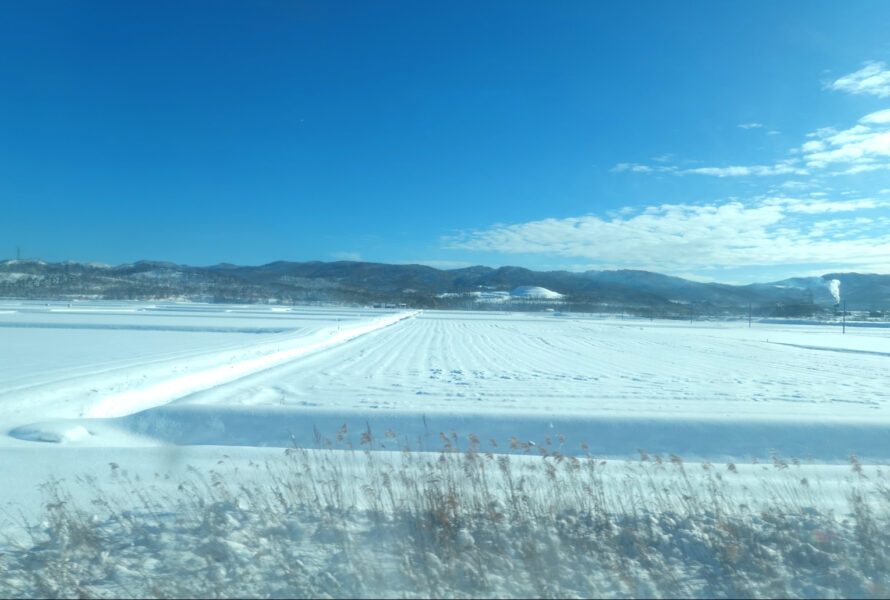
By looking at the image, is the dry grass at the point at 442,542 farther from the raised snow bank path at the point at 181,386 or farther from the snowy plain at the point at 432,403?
the raised snow bank path at the point at 181,386

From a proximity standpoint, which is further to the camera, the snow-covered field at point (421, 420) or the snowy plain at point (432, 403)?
the snowy plain at point (432, 403)

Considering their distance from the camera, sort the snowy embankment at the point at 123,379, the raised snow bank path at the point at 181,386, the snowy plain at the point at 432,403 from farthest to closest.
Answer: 1. the raised snow bank path at the point at 181,386
2. the snowy embankment at the point at 123,379
3. the snowy plain at the point at 432,403

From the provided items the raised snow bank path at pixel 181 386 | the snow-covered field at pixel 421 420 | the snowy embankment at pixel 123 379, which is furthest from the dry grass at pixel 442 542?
the raised snow bank path at pixel 181 386

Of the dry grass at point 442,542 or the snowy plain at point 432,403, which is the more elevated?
the dry grass at point 442,542

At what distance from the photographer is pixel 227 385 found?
11.7 m

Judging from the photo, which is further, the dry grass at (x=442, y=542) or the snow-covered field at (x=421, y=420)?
the snow-covered field at (x=421, y=420)

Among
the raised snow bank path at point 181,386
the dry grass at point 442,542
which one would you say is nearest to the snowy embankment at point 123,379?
the raised snow bank path at point 181,386

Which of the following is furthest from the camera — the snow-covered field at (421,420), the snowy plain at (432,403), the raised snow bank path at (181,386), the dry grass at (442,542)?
the raised snow bank path at (181,386)

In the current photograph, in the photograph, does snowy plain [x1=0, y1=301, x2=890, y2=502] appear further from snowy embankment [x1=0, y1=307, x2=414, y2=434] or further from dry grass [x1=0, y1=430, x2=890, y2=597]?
dry grass [x1=0, y1=430, x2=890, y2=597]

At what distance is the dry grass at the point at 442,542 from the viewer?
3.23 metres

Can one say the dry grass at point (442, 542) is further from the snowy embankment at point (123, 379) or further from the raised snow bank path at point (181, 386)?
the raised snow bank path at point (181, 386)

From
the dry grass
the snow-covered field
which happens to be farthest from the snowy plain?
the dry grass

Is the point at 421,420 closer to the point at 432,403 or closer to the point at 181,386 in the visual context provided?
the point at 432,403

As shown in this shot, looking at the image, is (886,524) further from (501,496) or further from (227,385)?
(227,385)
